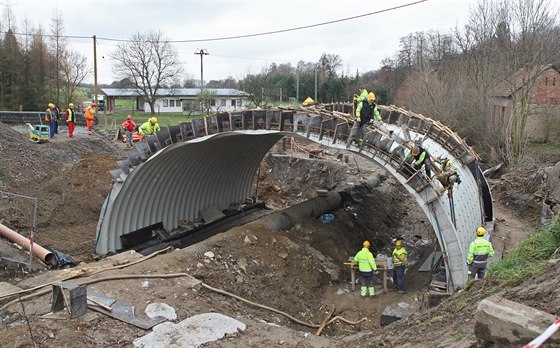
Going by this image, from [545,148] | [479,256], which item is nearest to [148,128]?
[479,256]

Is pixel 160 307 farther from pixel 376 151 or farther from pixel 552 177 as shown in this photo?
pixel 552 177

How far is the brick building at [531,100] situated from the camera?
2483cm

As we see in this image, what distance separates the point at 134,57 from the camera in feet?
199

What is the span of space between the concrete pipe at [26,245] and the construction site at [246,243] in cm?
4

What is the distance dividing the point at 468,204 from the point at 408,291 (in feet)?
9.63

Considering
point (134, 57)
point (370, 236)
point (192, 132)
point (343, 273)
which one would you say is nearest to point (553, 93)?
point (370, 236)

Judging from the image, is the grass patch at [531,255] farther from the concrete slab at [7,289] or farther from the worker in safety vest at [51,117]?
the worker in safety vest at [51,117]

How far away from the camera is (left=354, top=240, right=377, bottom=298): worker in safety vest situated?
11.9m

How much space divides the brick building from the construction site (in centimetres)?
448

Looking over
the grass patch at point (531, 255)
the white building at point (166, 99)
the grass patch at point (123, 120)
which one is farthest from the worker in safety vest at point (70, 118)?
the white building at point (166, 99)

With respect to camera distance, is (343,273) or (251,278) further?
(343,273)

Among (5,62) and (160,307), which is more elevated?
(5,62)

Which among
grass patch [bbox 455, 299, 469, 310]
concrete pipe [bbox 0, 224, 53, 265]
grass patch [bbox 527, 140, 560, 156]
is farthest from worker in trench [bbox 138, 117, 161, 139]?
grass patch [bbox 527, 140, 560, 156]

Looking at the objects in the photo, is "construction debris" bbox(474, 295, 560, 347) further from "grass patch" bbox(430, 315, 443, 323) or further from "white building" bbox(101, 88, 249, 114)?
"white building" bbox(101, 88, 249, 114)
